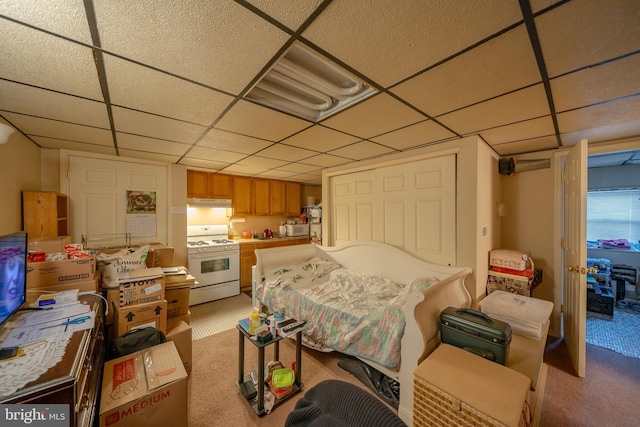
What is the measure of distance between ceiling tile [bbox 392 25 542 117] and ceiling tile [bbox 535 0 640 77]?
0.07m

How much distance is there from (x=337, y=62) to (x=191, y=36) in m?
0.68

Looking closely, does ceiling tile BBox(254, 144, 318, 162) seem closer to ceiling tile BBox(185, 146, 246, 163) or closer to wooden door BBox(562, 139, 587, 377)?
ceiling tile BBox(185, 146, 246, 163)

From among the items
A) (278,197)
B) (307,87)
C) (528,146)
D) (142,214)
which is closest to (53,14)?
(307,87)

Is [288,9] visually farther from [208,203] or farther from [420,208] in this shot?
[208,203]

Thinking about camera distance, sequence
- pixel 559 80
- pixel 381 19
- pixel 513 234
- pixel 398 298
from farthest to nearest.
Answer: pixel 513 234
pixel 398 298
pixel 559 80
pixel 381 19

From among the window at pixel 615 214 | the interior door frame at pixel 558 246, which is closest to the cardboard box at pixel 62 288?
the interior door frame at pixel 558 246

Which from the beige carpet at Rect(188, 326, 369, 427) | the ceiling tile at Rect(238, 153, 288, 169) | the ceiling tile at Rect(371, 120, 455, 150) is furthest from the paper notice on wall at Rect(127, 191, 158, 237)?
the ceiling tile at Rect(371, 120, 455, 150)

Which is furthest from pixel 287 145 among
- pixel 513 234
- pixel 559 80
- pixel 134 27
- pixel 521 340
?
pixel 513 234

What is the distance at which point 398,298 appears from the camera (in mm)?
2188

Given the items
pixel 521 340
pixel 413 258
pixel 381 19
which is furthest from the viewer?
pixel 413 258

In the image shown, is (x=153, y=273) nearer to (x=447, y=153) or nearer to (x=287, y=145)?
(x=287, y=145)

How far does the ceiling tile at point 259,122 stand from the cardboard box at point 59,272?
4.94 ft

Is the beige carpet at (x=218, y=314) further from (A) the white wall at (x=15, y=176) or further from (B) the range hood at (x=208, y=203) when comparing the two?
(A) the white wall at (x=15, y=176)

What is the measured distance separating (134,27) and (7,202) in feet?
7.39
